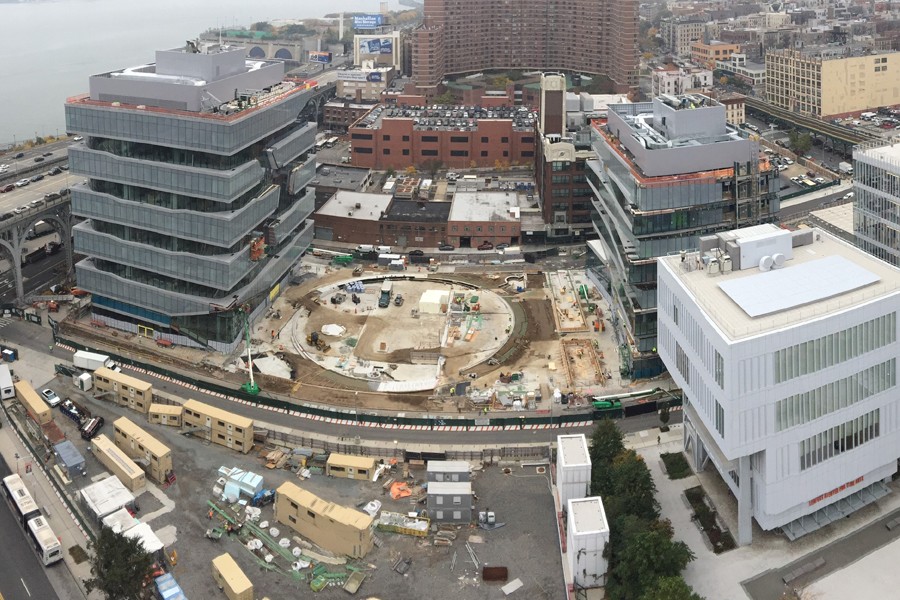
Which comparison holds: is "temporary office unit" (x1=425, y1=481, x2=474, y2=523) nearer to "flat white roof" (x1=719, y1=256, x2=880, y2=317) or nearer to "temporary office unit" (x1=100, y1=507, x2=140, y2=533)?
"temporary office unit" (x1=100, y1=507, x2=140, y2=533)

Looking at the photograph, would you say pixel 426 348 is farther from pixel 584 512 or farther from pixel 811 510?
pixel 811 510

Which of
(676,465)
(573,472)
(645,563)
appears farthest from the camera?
(676,465)

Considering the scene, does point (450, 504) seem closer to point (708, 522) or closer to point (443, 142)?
point (708, 522)

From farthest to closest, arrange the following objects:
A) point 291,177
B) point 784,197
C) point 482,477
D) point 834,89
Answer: point 834,89
point 784,197
point 291,177
point 482,477

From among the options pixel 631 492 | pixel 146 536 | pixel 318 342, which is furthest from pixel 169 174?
pixel 631 492

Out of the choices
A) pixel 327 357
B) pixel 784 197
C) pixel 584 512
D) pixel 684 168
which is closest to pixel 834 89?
pixel 784 197
